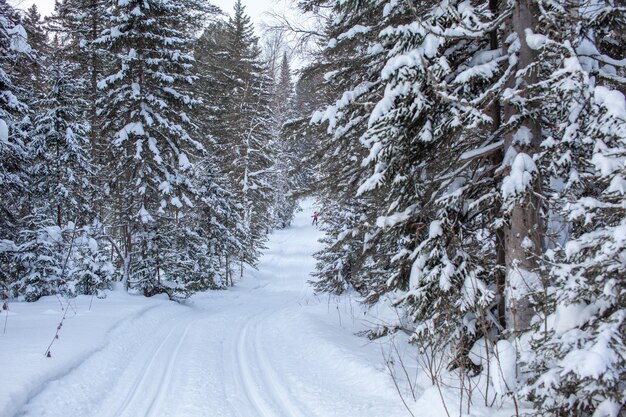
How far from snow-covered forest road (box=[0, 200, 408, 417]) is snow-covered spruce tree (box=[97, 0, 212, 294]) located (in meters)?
4.13

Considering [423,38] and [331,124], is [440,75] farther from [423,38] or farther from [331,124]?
[331,124]

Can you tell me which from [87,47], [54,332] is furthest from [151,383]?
[87,47]

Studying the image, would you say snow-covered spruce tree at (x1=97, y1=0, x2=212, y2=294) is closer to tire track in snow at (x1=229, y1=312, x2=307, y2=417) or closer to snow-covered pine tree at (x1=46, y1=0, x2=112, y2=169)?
snow-covered pine tree at (x1=46, y1=0, x2=112, y2=169)

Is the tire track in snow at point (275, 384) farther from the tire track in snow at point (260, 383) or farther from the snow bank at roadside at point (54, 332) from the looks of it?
the snow bank at roadside at point (54, 332)

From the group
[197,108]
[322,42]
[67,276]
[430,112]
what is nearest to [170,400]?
[430,112]

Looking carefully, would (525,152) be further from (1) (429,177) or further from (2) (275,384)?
(2) (275,384)

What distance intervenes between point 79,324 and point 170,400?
4867 mm

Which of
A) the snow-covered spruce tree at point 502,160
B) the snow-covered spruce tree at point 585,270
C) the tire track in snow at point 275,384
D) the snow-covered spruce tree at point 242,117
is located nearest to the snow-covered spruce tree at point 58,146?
the tire track in snow at point 275,384

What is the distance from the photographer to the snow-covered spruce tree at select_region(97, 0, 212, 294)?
14977mm

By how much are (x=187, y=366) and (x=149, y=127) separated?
10.7 m

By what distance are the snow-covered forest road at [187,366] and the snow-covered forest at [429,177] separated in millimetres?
221

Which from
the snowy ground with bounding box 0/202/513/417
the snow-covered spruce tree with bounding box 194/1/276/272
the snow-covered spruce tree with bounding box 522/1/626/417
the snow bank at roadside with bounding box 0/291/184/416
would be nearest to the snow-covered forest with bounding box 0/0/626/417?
the snow-covered spruce tree with bounding box 522/1/626/417

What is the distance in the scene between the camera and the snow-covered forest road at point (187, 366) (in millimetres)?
5438

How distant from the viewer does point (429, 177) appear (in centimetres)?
687
